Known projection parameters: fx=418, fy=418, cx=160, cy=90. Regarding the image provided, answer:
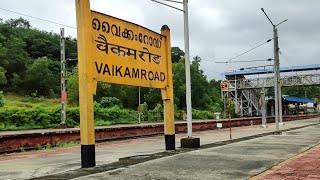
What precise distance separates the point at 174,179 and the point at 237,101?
62.5 m

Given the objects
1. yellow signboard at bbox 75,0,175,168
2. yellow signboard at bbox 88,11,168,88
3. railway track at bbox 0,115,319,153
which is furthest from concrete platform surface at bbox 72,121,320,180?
railway track at bbox 0,115,319,153

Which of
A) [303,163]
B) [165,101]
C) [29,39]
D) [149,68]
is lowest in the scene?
[303,163]

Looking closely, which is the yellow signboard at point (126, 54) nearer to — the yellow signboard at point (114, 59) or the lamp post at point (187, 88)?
the yellow signboard at point (114, 59)

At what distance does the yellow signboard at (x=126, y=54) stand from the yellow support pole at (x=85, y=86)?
0.23 metres

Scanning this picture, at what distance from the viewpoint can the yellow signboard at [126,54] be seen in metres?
10.7

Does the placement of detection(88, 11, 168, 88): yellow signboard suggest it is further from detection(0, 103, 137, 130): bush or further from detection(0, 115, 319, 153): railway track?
detection(0, 103, 137, 130): bush

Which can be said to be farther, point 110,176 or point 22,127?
point 22,127

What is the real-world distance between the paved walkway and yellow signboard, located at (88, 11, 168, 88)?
4550 millimetres

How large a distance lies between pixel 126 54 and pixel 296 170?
539 centimetres

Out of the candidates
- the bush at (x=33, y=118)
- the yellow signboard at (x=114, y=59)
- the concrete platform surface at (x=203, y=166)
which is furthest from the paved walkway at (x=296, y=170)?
the bush at (x=33, y=118)

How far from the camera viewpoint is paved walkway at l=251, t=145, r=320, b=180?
8703mm

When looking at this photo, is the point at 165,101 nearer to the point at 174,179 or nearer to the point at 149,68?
the point at 149,68

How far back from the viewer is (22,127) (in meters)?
33.6

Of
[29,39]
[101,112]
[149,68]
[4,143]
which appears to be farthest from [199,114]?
[29,39]
